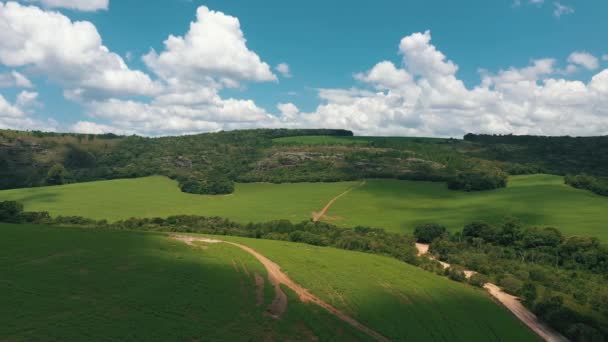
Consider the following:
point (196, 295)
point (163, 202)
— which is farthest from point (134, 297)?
point (163, 202)

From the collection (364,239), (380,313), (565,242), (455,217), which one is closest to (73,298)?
(380,313)

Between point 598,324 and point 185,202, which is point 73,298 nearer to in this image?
point 598,324

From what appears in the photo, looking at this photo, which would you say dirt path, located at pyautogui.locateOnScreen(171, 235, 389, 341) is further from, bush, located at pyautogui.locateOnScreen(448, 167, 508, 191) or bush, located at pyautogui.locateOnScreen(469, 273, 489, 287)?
bush, located at pyautogui.locateOnScreen(448, 167, 508, 191)

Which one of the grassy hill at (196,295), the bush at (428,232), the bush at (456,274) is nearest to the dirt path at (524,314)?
the grassy hill at (196,295)

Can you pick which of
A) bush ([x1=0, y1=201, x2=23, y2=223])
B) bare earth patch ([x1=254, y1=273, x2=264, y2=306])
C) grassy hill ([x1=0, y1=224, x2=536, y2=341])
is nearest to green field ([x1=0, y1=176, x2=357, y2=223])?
bush ([x1=0, y1=201, x2=23, y2=223])

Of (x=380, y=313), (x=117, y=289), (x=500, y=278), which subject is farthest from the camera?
(x=500, y=278)

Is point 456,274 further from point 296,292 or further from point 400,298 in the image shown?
point 296,292

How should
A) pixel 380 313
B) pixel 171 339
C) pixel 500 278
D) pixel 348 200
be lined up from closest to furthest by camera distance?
1. pixel 171 339
2. pixel 380 313
3. pixel 500 278
4. pixel 348 200

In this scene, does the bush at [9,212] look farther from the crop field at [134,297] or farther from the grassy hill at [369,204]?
the crop field at [134,297]
